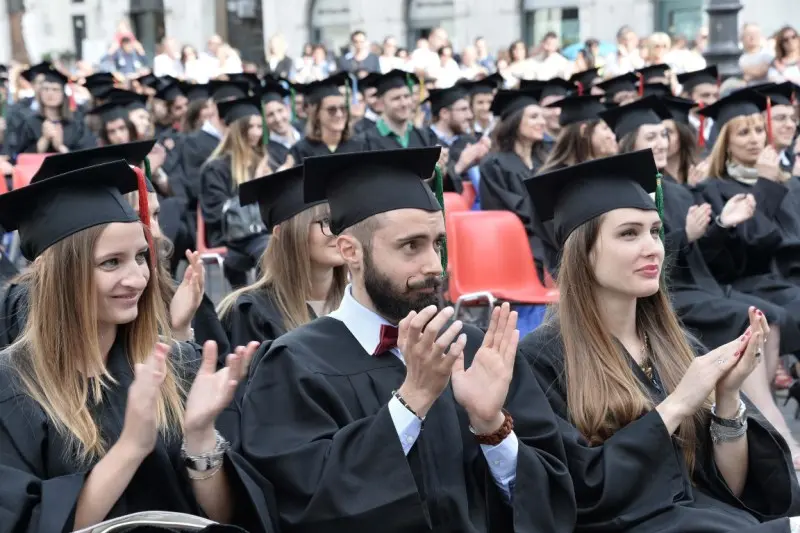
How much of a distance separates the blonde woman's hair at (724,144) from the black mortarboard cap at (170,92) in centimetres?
910

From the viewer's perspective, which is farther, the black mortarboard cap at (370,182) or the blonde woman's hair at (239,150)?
the blonde woman's hair at (239,150)

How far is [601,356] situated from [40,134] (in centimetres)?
1279

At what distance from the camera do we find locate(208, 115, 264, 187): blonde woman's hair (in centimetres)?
1002

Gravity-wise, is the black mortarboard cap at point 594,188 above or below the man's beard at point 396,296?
above

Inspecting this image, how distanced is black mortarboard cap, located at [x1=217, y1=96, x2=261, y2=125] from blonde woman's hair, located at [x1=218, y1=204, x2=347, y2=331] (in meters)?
5.26

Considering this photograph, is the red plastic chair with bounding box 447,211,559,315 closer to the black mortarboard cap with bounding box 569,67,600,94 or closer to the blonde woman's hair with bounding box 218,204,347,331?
the blonde woman's hair with bounding box 218,204,347,331

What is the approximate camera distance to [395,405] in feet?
10.3

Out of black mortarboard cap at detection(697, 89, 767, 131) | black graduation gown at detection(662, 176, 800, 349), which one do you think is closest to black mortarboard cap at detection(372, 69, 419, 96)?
black mortarboard cap at detection(697, 89, 767, 131)

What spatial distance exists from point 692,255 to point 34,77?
10.2 meters

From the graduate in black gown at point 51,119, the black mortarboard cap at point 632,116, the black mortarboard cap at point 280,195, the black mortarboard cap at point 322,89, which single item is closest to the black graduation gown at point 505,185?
the black mortarboard cap at point 632,116

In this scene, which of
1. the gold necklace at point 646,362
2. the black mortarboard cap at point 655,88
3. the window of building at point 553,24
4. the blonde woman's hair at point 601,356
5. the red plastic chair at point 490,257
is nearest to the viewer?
the blonde woman's hair at point 601,356

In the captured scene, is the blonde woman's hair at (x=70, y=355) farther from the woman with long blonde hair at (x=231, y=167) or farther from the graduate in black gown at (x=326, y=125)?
the graduate in black gown at (x=326, y=125)

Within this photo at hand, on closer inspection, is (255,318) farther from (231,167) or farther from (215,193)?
(231,167)

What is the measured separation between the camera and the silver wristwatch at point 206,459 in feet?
10.4
